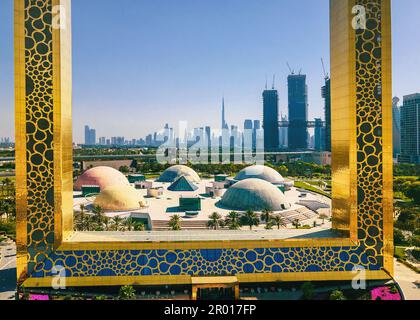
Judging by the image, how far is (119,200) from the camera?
38812 mm

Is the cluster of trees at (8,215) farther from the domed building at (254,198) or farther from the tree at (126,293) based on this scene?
the domed building at (254,198)

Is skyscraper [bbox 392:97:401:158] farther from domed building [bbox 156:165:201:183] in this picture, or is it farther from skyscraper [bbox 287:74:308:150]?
domed building [bbox 156:165:201:183]

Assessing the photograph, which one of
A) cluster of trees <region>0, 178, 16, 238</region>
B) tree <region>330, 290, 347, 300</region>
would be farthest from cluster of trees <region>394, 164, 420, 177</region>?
cluster of trees <region>0, 178, 16, 238</region>

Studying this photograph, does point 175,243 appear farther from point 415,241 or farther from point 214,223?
point 415,241

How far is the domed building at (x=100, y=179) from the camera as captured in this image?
5175cm

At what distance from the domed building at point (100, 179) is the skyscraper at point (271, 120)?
87835 mm

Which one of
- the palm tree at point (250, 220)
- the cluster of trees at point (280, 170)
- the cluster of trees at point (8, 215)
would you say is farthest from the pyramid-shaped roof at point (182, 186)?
the cluster of trees at point (280, 170)

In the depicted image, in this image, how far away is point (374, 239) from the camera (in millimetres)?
18609

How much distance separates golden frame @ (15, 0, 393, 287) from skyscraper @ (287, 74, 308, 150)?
407 feet

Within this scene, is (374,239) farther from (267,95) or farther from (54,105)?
(267,95)

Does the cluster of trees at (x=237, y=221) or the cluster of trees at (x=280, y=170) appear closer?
the cluster of trees at (x=237, y=221)

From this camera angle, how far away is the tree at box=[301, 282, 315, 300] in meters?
17.2

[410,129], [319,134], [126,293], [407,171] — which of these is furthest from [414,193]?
[319,134]

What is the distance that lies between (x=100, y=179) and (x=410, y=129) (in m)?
77.1
